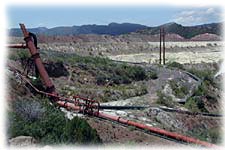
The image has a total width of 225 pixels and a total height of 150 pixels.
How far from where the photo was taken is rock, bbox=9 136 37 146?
820cm

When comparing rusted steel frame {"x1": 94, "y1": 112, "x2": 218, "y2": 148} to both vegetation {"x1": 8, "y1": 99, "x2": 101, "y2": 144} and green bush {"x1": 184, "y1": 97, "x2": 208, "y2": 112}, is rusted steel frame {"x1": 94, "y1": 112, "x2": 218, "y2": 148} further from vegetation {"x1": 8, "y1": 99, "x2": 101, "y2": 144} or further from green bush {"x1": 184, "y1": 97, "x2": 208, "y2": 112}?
green bush {"x1": 184, "y1": 97, "x2": 208, "y2": 112}

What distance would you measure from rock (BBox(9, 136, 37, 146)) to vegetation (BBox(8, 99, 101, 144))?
246mm

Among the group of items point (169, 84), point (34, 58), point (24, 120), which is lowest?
point (169, 84)

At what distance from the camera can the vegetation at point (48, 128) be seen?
9.17 metres

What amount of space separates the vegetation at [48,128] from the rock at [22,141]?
0.25 metres

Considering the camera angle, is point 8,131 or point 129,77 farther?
point 129,77

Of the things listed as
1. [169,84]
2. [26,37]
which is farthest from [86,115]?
[169,84]

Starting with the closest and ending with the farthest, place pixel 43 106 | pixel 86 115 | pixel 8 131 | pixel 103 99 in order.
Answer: pixel 8 131 → pixel 43 106 → pixel 86 115 → pixel 103 99

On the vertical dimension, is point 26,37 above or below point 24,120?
above

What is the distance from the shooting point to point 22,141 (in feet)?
27.5

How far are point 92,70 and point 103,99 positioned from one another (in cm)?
817

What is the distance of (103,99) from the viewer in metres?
21.8

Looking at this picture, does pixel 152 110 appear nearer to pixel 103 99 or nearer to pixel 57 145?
pixel 103 99

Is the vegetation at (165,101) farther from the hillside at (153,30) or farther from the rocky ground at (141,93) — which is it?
the hillside at (153,30)
